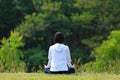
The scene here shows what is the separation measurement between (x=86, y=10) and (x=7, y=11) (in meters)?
6.57

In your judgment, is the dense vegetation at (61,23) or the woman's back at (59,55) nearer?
the woman's back at (59,55)

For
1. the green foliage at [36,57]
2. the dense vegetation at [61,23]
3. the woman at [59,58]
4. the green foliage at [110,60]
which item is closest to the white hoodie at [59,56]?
the woman at [59,58]

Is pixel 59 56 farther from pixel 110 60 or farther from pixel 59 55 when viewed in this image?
pixel 110 60

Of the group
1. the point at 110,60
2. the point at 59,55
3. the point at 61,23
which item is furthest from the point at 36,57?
the point at 59,55

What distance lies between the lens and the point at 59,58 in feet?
30.0

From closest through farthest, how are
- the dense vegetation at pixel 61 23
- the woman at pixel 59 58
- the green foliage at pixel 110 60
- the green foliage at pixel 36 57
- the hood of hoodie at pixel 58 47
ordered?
the woman at pixel 59 58 < the hood of hoodie at pixel 58 47 < the green foliage at pixel 110 60 < the green foliage at pixel 36 57 < the dense vegetation at pixel 61 23

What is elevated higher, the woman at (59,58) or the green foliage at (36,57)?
the green foliage at (36,57)

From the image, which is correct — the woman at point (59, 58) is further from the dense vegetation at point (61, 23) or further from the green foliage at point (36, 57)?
the dense vegetation at point (61, 23)

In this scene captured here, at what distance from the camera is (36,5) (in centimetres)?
3634

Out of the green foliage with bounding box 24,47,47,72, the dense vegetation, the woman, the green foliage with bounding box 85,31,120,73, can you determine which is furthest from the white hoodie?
the dense vegetation

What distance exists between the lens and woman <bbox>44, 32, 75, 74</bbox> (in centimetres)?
904

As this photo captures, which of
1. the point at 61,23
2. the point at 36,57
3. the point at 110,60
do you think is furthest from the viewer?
the point at 61,23

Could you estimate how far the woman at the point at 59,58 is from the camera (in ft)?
29.7

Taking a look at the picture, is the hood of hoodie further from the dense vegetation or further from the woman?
the dense vegetation
